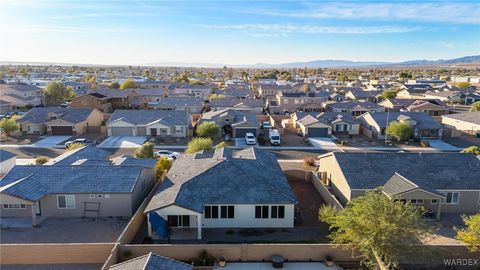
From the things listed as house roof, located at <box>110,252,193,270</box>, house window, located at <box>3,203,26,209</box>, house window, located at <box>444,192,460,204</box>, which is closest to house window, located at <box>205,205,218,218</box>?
house roof, located at <box>110,252,193,270</box>

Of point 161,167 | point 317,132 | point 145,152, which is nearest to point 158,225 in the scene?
point 161,167

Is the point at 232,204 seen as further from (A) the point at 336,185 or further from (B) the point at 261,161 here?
(A) the point at 336,185

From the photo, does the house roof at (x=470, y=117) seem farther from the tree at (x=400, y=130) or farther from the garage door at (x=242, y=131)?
the garage door at (x=242, y=131)

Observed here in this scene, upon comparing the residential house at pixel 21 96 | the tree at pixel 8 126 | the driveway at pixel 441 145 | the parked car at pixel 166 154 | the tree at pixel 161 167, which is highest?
the residential house at pixel 21 96

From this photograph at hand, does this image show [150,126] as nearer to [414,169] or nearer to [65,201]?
[65,201]

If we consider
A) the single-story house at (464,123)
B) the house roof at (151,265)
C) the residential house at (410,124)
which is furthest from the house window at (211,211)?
the single-story house at (464,123)

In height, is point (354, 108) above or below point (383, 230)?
above

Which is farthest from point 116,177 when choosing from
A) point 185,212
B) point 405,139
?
point 405,139
